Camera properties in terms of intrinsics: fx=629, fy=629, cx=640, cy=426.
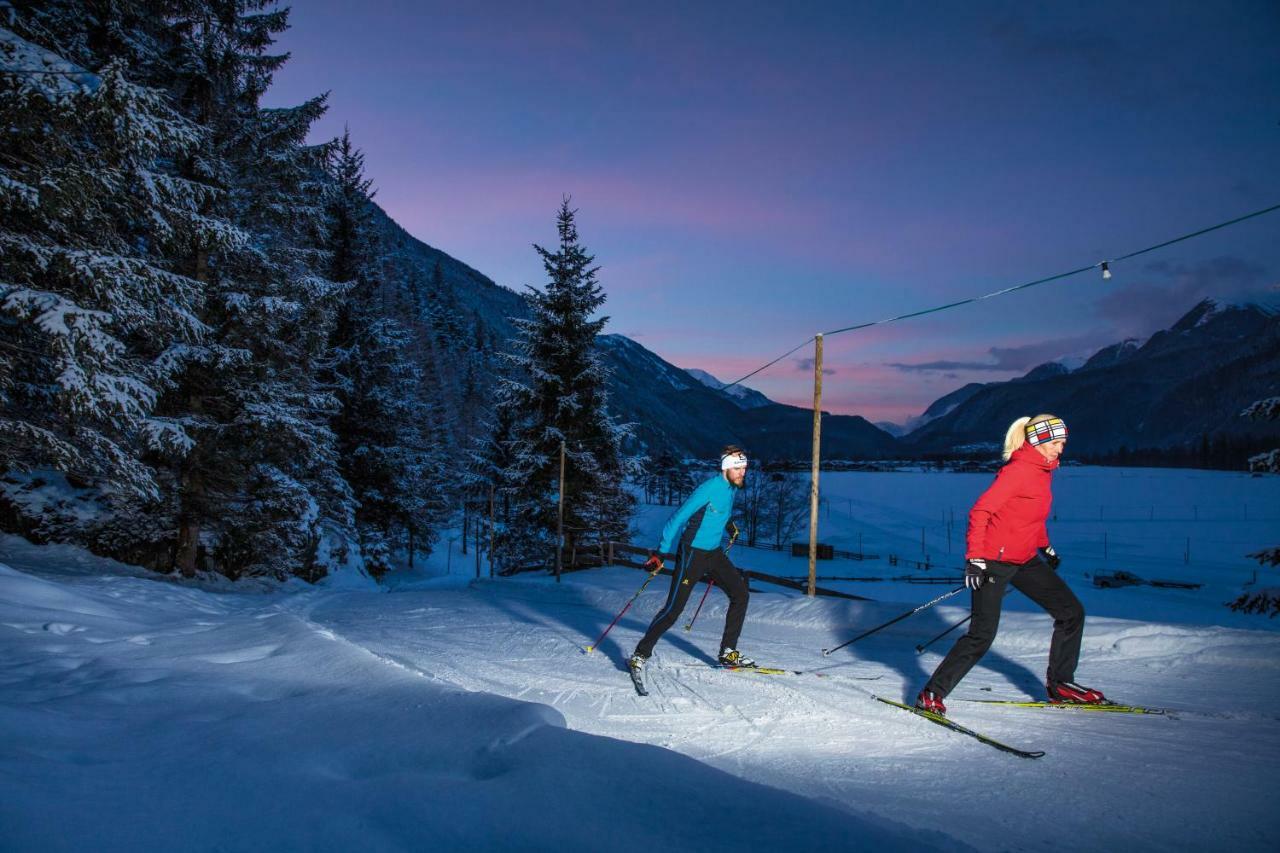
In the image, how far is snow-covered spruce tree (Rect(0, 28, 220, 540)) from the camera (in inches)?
350

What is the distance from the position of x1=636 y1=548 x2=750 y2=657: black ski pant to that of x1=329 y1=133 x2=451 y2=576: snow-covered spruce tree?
823 inches

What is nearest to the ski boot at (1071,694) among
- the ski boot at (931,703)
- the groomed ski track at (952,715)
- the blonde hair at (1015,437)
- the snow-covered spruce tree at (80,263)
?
the groomed ski track at (952,715)

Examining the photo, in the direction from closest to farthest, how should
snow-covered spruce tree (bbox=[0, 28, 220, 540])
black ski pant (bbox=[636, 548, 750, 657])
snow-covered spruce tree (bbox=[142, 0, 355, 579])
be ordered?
black ski pant (bbox=[636, 548, 750, 657]) → snow-covered spruce tree (bbox=[0, 28, 220, 540]) → snow-covered spruce tree (bbox=[142, 0, 355, 579])

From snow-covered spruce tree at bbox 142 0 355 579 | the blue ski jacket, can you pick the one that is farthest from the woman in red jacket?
snow-covered spruce tree at bbox 142 0 355 579

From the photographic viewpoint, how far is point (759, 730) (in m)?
4.75

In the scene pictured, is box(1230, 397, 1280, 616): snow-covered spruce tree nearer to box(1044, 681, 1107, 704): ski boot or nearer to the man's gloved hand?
box(1044, 681, 1107, 704): ski boot

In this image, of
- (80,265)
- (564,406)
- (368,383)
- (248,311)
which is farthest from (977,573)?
(368,383)

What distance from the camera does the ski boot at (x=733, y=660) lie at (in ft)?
21.3

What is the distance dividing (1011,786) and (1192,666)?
428 cm

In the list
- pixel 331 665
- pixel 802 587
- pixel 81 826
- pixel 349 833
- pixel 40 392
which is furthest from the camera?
pixel 802 587

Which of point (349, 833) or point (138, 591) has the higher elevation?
point (349, 833)

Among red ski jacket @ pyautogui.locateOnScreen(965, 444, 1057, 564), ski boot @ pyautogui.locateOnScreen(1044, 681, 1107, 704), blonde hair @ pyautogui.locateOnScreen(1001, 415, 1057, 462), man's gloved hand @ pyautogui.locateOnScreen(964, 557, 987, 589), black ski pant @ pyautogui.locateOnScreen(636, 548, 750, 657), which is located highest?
blonde hair @ pyautogui.locateOnScreen(1001, 415, 1057, 462)

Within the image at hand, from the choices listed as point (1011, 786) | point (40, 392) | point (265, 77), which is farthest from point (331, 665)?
point (265, 77)

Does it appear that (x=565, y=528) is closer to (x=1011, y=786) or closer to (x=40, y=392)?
(x=40, y=392)
